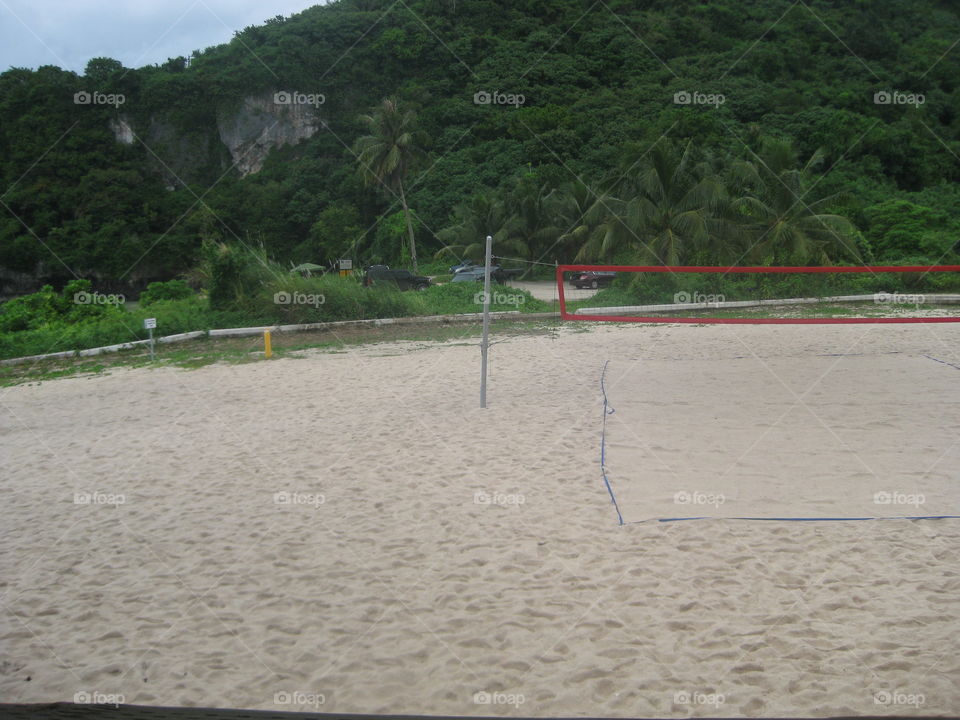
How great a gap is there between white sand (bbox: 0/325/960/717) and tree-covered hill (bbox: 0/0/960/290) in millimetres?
16521

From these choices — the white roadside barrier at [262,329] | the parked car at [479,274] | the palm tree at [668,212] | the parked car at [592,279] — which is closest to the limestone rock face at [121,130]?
the parked car at [479,274]

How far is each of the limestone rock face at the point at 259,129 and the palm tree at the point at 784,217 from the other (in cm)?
3786

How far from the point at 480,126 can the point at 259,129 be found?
17798 millimetres

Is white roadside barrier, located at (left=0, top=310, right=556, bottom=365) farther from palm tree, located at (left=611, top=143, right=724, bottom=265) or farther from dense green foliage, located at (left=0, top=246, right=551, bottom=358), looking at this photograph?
palm tree, located at (left=611, top=143, right=724, bottom=265)

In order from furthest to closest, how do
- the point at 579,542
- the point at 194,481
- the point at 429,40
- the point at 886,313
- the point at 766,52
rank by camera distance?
the point at 429,40
the point at 766,52
the point at 886,313
the point at 194,481
the point at 579,542

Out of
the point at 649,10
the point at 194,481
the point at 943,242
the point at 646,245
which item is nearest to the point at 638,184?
the point at 646,245

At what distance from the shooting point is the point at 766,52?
151 feet

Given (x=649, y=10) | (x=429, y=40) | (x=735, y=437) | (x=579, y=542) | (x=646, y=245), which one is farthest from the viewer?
(x=649, y=10)

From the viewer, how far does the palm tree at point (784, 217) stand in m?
19.8

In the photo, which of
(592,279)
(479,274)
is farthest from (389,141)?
(592,279)

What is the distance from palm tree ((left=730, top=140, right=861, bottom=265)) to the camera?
19.8 meters

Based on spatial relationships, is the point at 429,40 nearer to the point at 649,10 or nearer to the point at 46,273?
the point at 649,10

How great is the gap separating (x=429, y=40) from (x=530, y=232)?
31024 mm

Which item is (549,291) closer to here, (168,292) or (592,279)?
(592,279)
